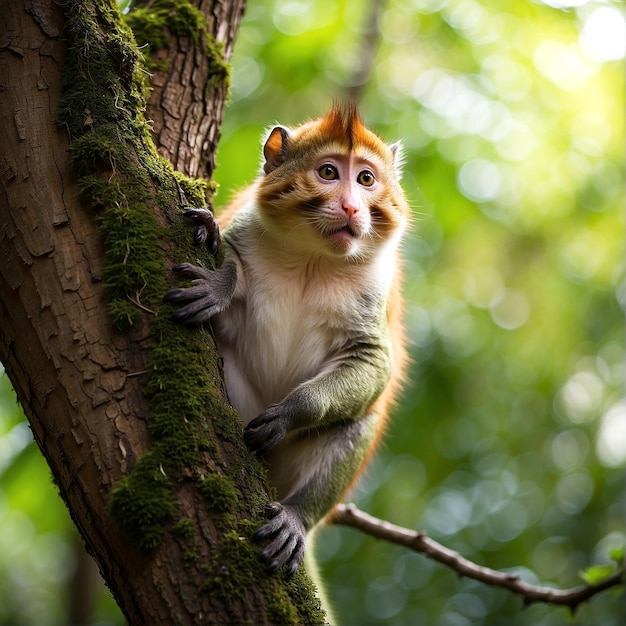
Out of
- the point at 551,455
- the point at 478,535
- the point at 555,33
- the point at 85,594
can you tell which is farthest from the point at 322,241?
the point at 551,455

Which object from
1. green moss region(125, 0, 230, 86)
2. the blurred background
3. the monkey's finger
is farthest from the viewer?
the blurred background

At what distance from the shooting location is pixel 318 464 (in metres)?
4.90

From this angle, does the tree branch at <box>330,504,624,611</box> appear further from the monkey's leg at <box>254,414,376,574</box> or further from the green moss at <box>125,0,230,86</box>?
the green moss at <box>125,0,230,86</box>

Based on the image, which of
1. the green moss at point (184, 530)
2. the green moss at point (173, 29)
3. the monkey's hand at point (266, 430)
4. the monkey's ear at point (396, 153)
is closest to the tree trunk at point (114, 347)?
the green moss at point (184, 530)

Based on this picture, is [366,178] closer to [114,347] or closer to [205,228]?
[205,228]

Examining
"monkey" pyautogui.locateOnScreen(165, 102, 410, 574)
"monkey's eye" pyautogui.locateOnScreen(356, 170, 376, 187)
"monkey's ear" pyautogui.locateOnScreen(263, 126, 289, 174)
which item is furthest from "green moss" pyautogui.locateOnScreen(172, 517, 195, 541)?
"monkey's ear" pyautogui.locateOnScreen(263, 126, 289, 174)

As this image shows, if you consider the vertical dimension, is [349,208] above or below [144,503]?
above

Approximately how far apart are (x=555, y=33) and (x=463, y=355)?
4.50m

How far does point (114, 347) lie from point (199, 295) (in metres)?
0.57

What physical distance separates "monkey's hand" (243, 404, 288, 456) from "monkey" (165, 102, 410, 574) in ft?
1.41

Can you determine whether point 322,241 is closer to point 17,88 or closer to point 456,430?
point 17,88

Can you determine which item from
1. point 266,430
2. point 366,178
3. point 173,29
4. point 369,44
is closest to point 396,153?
point 366,178

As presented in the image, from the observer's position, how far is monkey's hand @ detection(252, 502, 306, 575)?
333 cm

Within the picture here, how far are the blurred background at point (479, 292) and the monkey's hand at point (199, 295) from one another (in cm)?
380
